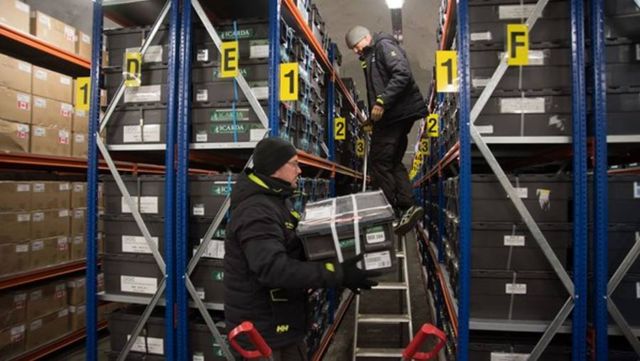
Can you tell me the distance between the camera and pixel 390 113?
168 inches

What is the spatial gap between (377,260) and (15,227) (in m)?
3.81

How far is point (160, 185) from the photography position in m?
3.16

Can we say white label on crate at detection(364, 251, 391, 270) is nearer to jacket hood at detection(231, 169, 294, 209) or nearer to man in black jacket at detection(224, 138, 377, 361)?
man in black jacket at detection(224, 138, 377, 361)

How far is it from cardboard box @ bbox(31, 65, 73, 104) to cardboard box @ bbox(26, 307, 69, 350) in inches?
92.1

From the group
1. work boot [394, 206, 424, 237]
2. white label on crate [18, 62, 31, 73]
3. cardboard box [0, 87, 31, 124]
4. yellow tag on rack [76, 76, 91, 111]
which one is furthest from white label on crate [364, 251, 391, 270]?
white label on crate [18, 62, 31, 73]

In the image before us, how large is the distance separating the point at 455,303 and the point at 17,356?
417 centimetres

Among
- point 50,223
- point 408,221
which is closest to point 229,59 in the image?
point 408,221

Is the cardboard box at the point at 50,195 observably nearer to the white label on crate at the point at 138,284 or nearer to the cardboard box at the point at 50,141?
the cardboard box at the point at 50,141

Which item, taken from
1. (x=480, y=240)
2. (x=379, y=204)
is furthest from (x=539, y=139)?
(x=379, y=204)

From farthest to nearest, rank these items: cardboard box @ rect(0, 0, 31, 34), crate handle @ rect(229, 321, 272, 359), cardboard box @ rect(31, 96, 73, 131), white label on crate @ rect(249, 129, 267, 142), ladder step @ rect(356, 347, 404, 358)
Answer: cardboard box @ rect(31, 96, 73, 131) → ladder step @ rect(356, 347, 404, 358) → cardboard box @ rect(0, 0, 31, 34) → white label on crate @ rect(249, 129, 267, 142) → crate handle @ rect(229, 321, 272, 359)

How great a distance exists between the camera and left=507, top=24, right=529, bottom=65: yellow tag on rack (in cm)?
269

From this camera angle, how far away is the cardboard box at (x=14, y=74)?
3863 mm

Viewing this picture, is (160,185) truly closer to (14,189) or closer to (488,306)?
(14,189)

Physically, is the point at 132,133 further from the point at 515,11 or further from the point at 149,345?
the point at 515,11
